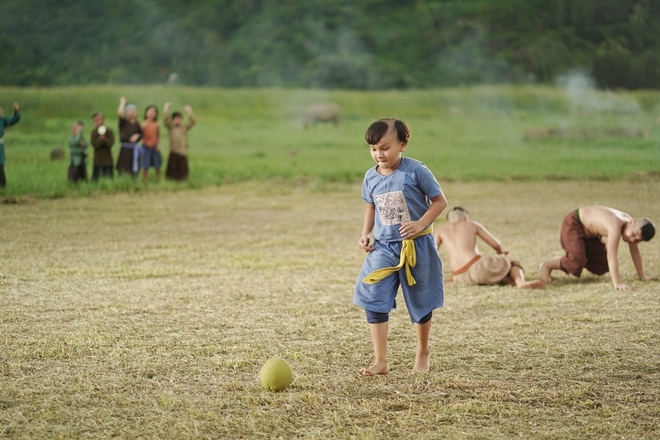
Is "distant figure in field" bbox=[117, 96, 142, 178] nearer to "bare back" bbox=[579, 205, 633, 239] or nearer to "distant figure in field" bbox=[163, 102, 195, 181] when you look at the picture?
"distant figure in field" bbox=[163, 102, 195, 181]

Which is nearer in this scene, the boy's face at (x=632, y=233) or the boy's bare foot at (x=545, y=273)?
the boy's face at (x=632, y=233)

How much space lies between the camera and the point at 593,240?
6.01 m

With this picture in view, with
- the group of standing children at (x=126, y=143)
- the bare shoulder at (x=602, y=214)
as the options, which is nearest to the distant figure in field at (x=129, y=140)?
the group of standing children at (x=126, y=143)

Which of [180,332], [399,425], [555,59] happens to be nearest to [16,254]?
[180,332]

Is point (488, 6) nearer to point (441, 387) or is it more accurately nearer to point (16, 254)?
point (16, 254)

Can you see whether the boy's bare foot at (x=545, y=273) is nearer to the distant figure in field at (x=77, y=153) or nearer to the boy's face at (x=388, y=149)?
the boy's face at (x=388, y=149)

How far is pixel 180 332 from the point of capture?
4395 mm

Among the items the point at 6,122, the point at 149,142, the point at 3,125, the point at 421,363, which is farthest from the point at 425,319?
the point at 149,142

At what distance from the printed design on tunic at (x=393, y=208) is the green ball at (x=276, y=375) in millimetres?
782

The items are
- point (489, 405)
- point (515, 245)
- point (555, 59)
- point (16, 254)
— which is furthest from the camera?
point (555, 59)

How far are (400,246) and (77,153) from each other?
351 inches

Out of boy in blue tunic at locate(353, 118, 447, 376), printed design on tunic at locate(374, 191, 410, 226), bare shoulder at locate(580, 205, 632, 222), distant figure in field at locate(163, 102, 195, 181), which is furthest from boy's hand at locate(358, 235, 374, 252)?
distant figure in field at locate(163, 102, 195, 181)

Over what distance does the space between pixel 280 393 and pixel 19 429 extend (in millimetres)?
952

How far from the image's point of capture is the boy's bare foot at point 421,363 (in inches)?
146
